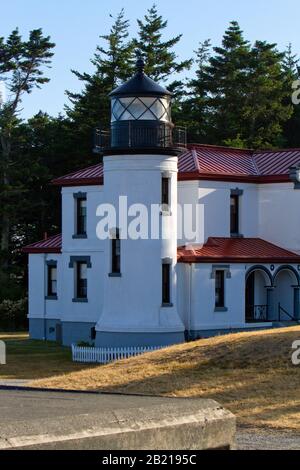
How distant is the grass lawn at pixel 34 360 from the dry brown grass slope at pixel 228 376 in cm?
567

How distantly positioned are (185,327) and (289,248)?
6779 mm

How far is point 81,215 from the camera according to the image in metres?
41.8

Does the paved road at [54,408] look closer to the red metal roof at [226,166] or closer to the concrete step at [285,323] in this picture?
the red metal roof at [226,166]

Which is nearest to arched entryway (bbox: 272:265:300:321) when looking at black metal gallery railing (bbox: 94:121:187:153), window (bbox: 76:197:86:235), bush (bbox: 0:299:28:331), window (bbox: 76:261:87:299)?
window (bbox: 76:261:87:299)

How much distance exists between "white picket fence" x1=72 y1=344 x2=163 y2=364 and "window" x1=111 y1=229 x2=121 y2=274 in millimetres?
3075

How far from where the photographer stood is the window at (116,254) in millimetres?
36812

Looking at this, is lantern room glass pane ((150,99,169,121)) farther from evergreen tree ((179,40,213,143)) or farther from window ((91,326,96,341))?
evergreen tree ((179,40,213,143))

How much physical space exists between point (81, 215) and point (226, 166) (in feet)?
19.9

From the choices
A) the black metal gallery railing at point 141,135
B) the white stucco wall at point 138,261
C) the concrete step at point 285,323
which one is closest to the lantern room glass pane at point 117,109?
the black metal gallery railing at point 141,135

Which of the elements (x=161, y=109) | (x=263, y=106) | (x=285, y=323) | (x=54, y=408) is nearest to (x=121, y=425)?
(x=54, y=408)

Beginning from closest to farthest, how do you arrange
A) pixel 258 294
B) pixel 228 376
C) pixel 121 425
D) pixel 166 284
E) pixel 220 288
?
1. pixel 121 425
2. pixel 228 376
3. pixel 166 284
4. pixel 220 288
5. pixel 258 294

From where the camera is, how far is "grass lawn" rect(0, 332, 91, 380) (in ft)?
104

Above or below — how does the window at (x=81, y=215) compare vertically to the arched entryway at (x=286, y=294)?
above

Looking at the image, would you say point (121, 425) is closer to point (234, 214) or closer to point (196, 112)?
point (234, 214)
